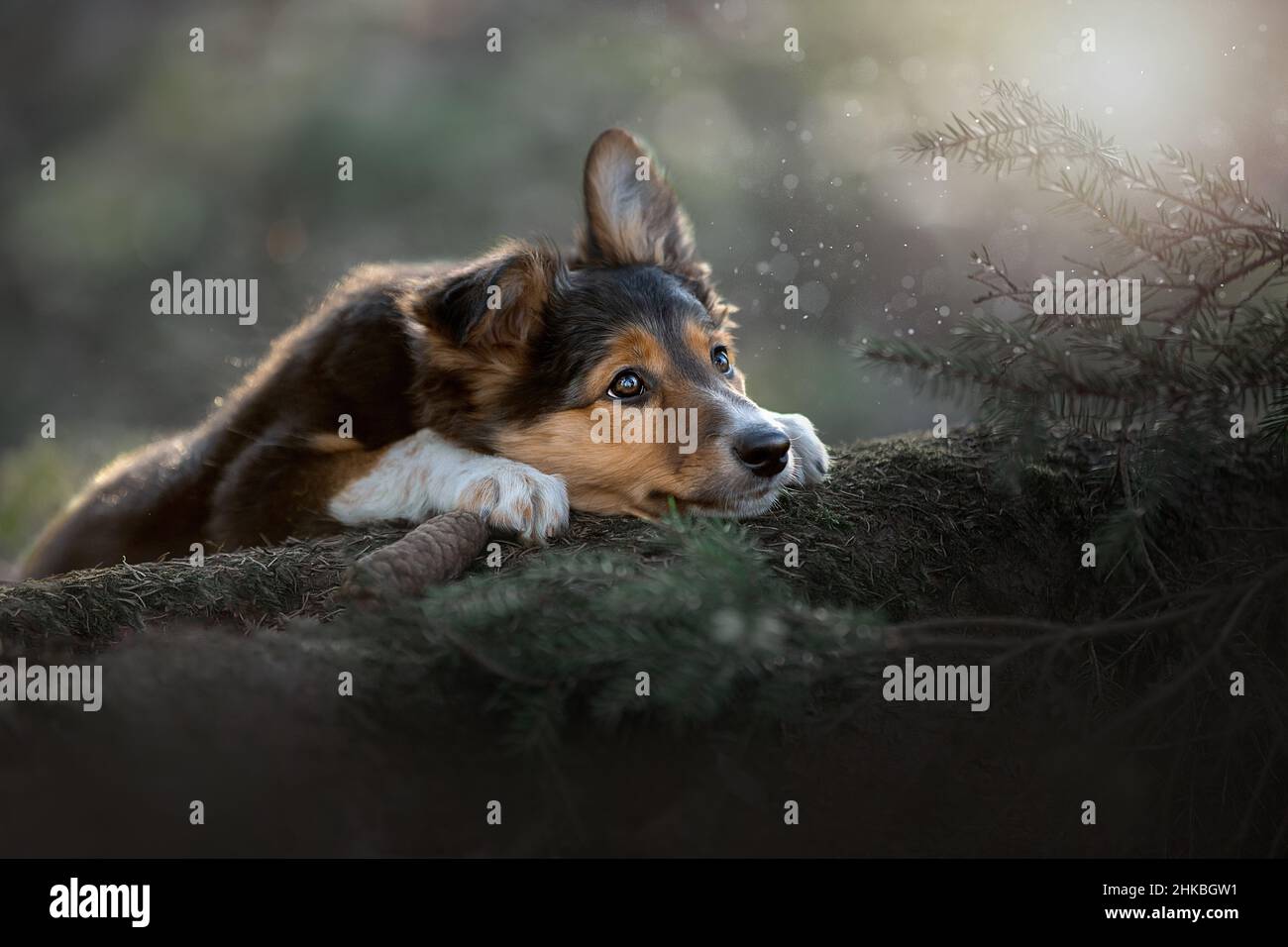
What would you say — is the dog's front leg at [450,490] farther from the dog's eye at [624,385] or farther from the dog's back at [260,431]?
the dog's eye at [624,385]

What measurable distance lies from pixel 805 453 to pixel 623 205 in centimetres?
133

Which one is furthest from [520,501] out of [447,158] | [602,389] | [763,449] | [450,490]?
[447,158]

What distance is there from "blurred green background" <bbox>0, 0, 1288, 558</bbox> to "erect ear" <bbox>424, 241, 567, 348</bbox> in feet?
17.7

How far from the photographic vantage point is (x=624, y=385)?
12.7 feet

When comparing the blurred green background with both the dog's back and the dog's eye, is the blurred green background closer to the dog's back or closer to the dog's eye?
the dog's back

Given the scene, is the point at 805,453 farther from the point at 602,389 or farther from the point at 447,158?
the point at 447,158

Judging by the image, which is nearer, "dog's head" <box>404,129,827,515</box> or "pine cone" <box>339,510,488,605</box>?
"pine cone" <box>339,510,488,605</box>

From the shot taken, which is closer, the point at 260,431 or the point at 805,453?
the point at 805,453

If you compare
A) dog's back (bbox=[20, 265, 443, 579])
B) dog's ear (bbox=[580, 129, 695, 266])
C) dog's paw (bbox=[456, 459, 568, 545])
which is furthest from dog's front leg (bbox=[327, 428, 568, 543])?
dog's ear (bbox=[580, 129, 695, 266])

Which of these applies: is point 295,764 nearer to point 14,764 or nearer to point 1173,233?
point 14,764

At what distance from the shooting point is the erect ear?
3.68 m

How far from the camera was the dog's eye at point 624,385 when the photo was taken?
3.87 meters

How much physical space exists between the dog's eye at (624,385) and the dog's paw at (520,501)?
0.45m

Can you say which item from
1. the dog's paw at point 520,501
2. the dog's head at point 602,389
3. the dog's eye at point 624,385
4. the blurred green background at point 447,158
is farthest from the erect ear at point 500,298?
the blurred green background at point 447,158
